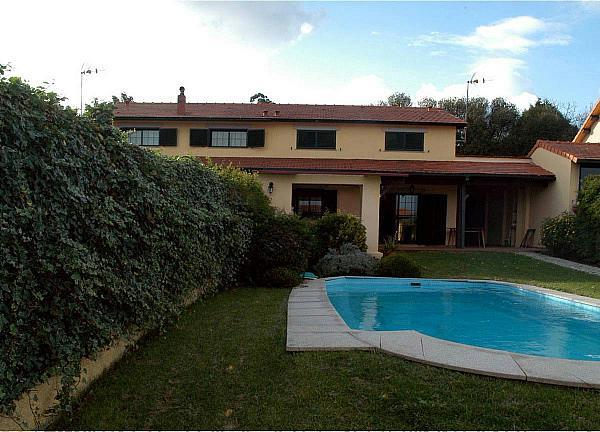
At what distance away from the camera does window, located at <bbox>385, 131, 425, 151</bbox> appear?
73.6 feet

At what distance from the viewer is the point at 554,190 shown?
20.9 m

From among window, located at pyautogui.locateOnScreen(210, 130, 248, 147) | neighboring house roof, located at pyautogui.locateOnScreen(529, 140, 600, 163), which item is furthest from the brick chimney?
neighboring house roof, located at pyautogui.locateOnScreen(529, 140, 600, 163)

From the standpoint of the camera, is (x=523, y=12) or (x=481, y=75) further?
(x=481, y=75)

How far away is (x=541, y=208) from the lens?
21.8 meters

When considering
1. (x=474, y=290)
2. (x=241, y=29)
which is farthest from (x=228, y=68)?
(x=474, y=290)

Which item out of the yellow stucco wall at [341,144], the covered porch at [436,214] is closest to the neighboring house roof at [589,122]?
the covered porch at [436,214]

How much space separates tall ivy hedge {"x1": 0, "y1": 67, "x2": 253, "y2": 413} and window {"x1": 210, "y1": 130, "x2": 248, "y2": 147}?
16.6 meters

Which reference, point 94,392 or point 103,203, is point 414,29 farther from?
point 94,392

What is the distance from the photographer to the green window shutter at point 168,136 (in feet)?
74.0

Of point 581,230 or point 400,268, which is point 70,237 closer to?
point 400,268

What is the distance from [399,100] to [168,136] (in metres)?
25.5

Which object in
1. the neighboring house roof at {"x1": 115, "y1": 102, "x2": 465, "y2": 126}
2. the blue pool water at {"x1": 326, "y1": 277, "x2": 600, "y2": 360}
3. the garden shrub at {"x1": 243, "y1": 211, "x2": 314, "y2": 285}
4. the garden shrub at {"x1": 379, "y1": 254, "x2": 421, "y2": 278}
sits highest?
the neighboring house roof at {"x1": 115, "y1": 102, "x2": 465, "y2": 126}

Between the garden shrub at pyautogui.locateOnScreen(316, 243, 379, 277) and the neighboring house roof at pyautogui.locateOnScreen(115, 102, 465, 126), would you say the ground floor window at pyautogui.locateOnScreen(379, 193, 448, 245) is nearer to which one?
the neighboring house roof at pyautogui.locateOnScreen(115, 102, 465, 126)

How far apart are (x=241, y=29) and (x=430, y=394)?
8.28 metres
